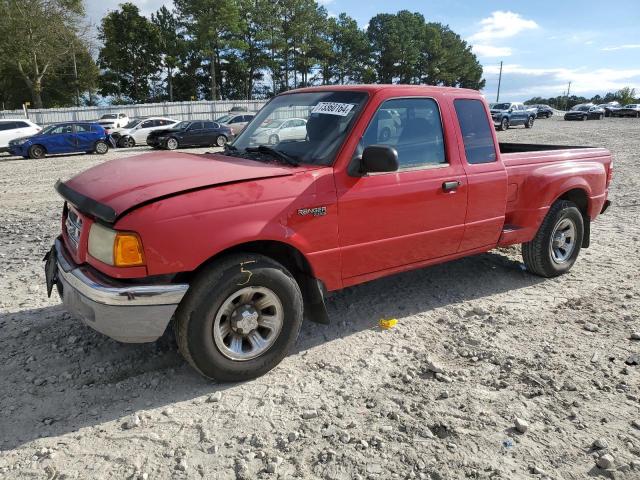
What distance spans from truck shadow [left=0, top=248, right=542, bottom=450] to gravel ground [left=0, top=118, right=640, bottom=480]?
0.04 feet

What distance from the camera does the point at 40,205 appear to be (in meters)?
9.19

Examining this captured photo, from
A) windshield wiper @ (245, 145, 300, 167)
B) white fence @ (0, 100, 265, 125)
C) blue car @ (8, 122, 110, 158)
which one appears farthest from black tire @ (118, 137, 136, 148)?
windshield wiper @ (245, 145, 300, 167)

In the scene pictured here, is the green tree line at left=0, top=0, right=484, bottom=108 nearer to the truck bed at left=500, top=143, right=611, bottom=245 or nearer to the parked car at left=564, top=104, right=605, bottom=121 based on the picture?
the parked car at left=564, top=104, right=605, bottom=121

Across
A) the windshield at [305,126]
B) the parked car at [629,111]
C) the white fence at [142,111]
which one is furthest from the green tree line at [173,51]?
the windshield at [305,126]

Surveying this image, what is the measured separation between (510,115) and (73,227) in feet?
111

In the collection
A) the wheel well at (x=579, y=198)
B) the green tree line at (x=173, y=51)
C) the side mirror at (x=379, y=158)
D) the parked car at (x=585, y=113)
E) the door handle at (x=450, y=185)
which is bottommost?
the wheel well at (x=579, y=198)

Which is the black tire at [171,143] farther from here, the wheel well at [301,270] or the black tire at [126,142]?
the wheel well at [301,270]

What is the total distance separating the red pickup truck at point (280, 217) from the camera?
2.95 meters

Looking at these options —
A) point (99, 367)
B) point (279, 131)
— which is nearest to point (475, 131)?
point (279, 131)

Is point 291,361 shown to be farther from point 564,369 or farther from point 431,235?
point 564,369

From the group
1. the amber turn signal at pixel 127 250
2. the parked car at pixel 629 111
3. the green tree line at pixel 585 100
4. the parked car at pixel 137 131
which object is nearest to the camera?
the amber turn signal at pixel 127 250

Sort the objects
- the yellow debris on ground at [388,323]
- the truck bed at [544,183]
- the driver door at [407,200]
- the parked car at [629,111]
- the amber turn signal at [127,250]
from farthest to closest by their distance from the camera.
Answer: the parked car at [629,111]
the truck bed at [544,183]
the yellow debris on ground at [388,323]
the driver door at [407,200]
the amber turn signal at [127,250]

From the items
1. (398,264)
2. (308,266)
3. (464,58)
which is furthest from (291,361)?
(464,58)

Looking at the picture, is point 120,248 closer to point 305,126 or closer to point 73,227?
point 73,227
